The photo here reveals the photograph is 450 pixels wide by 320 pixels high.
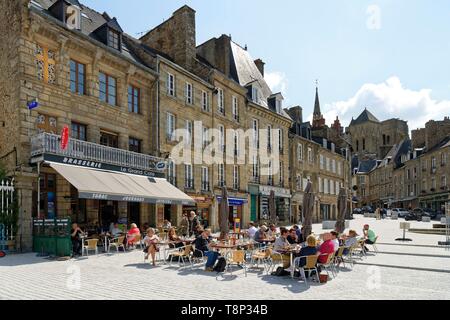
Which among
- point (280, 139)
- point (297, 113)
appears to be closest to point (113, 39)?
point (280, 139)

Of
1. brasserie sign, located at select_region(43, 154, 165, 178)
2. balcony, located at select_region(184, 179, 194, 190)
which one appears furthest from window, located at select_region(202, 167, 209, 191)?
brasserie sign, located at select_region(43, 154, 165, 178)

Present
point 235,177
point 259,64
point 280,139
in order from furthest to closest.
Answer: point 259,64 < point 280,139 < point 235,177

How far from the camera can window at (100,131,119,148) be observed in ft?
53.9

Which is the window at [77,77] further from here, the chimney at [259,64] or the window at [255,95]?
the chimney at [259,64]

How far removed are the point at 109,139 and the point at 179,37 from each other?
8722mm

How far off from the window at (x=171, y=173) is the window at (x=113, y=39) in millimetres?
5982

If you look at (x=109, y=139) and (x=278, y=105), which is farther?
(x=278, y=105)

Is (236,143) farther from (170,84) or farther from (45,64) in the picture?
(45,64)

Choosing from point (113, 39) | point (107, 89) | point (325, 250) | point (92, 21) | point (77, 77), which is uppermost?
point (92, 21)

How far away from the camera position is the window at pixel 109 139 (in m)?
16.4

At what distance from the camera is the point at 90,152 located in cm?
1455

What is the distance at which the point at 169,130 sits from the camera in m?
19.6

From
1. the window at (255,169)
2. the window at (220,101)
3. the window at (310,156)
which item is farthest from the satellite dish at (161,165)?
the window at (310,156)

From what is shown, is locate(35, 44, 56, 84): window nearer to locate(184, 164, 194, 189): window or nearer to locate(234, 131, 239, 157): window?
locate(184, 164, 194, 189): window
